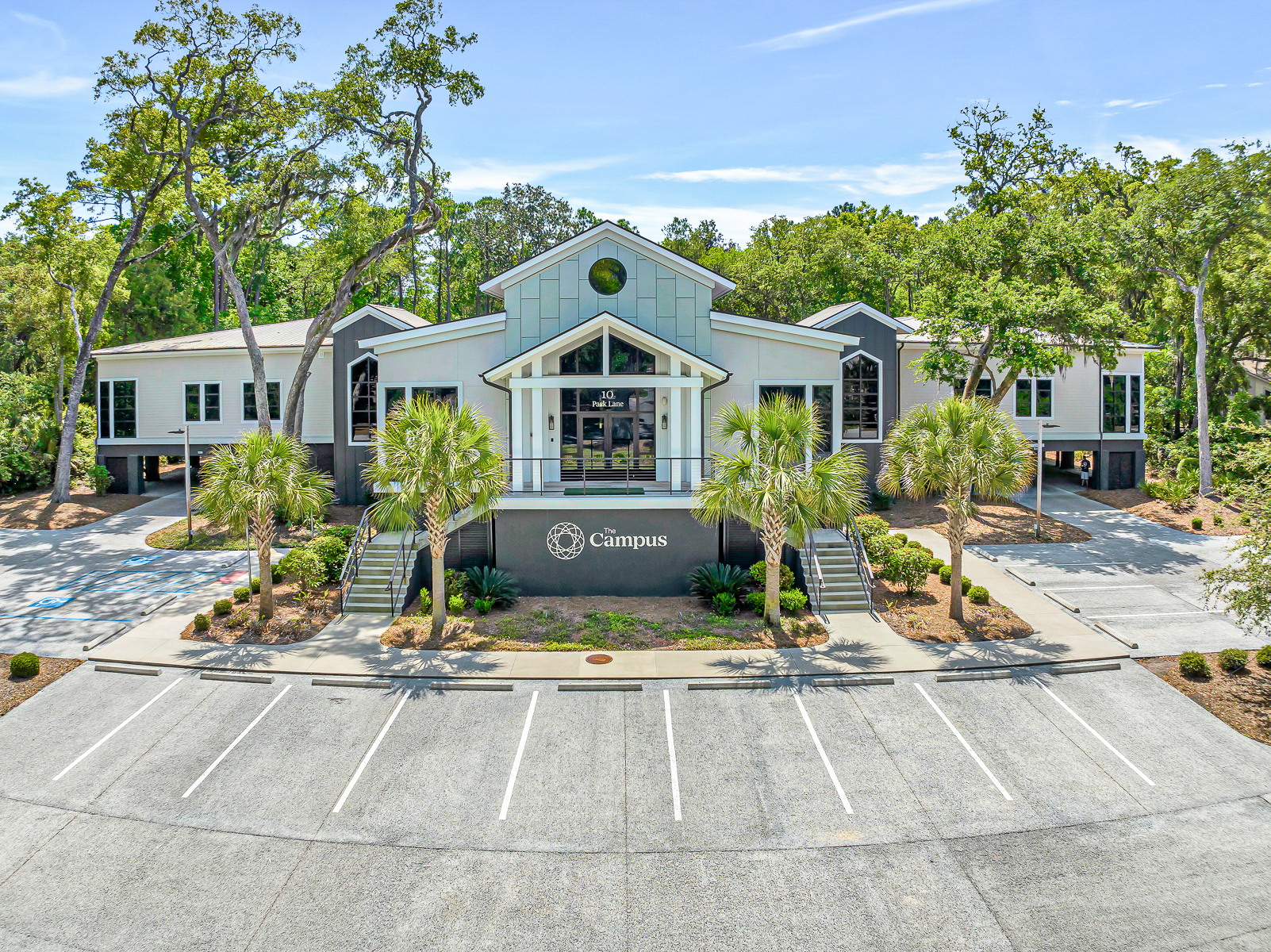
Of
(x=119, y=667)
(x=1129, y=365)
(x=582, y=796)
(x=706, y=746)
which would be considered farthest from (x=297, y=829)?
(x=1129, y=365)

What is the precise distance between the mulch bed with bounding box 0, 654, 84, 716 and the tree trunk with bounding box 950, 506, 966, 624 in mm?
18921

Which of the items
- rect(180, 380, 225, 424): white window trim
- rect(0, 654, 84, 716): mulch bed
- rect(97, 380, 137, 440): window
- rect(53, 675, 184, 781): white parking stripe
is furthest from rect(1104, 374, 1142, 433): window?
rect(97, 380, 137, 440): window

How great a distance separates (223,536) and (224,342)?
380 inches

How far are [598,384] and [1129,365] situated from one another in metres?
23.8

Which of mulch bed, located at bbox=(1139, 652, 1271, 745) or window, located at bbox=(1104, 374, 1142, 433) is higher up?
window, located at bbox=(1104, 374, 1142, 433)

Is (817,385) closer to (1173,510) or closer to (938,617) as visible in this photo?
(938,617)

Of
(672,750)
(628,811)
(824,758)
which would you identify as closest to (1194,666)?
(824,758)

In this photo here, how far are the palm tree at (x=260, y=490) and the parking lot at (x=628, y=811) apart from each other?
3.61 metres

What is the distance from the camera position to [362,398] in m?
28.6

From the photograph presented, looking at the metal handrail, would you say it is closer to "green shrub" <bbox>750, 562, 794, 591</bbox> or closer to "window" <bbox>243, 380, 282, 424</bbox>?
"green shrub" <bbox>750, 562, 794, 591</bbox>

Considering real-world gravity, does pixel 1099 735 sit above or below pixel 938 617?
below

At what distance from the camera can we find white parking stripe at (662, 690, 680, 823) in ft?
37.9

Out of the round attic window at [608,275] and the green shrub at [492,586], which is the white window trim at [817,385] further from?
the green shrub at [492,586]

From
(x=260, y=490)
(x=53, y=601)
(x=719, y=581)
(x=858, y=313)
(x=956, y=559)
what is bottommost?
(x=53, y=601)
